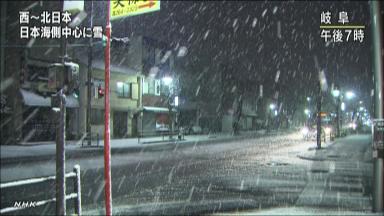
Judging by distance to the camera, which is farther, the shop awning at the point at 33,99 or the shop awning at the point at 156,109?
the shop awning at the point at 156,109

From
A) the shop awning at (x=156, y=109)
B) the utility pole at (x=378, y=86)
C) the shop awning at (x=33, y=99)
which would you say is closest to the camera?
the utility pole at (x=378, y=86)

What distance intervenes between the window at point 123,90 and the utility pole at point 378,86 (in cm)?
3787

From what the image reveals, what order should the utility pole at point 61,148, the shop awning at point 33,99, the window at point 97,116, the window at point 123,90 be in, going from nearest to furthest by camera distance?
the utility pole at point 61,148 < the shop awning at point 33,99 < the window at point 97,116 < the window at point 123,90

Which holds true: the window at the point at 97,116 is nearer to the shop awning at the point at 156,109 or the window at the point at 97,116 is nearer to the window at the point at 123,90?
the window at the point at 123,90

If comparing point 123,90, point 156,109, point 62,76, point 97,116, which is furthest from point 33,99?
point 62,76

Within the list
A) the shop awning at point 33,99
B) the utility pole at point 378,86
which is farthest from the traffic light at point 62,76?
the shop awning at point 33,99

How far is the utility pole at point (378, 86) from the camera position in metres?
9.02

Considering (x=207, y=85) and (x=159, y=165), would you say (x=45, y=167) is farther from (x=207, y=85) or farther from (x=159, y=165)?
(x=207, y=85)

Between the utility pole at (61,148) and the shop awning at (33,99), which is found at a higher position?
the shop awning at (33,99)

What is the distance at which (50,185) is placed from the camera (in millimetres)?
13375

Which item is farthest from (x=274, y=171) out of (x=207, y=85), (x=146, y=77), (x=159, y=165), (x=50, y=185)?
(x=207, y=85)

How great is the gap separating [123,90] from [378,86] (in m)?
38.9

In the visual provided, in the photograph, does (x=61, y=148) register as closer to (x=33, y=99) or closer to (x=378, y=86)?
(x=378, y=86)

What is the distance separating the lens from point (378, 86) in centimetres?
903
